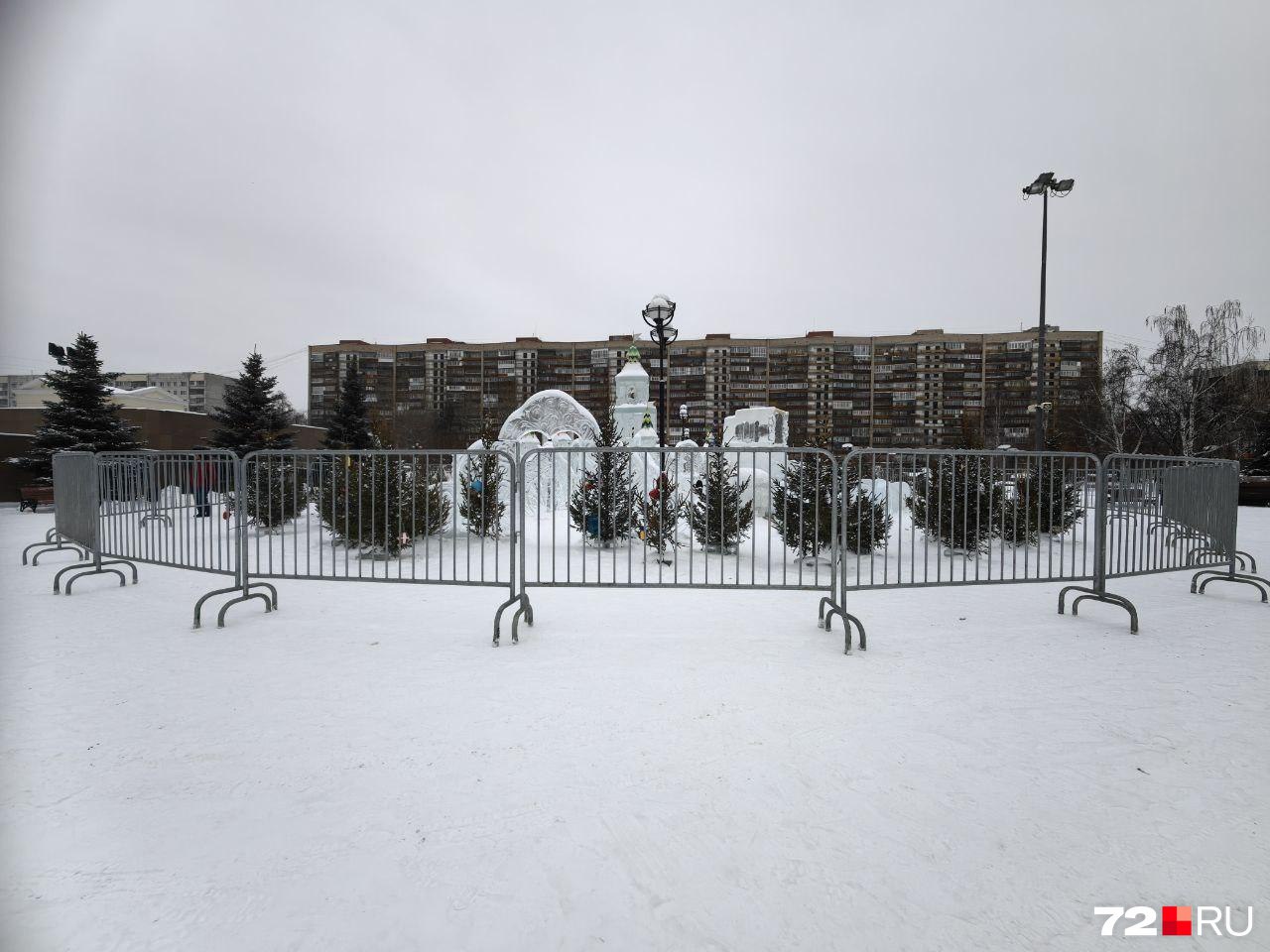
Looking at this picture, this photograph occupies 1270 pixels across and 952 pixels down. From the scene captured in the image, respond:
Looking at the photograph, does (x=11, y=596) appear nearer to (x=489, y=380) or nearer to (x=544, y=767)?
(x=544, y=767)

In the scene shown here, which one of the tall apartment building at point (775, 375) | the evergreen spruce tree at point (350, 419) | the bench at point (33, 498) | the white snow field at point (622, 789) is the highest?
the tall apartment building at point (775, 375)

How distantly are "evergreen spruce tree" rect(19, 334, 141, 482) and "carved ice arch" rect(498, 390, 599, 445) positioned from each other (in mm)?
17066

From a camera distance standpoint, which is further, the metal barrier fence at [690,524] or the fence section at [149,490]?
the fence section at [149,490]

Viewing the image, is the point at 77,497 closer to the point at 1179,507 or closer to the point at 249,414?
the point at 1179,507

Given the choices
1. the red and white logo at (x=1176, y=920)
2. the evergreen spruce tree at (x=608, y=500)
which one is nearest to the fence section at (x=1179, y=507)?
the red and white logo at (x=1176, y=920)

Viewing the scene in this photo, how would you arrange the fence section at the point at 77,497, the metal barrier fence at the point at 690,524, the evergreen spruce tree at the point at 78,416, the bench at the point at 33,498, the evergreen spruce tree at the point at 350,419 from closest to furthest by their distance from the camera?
the metal barrier fence at the point at 690,524 < the fence section at the point at 77,497 < the bench at the point at 33,498 < the evergreen spruce tree at the point at 78,416 < the evergreen spruce tree at the point at 350,419

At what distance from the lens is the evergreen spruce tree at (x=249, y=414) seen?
78.2 feet

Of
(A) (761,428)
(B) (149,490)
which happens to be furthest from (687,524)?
(A) (761,428)

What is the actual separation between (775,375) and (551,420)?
225 ft

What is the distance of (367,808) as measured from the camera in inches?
92.9

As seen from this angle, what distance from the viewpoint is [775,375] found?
7694cm

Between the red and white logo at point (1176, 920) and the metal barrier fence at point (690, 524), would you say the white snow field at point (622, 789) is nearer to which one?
the red and white logo at point (1176, 920)

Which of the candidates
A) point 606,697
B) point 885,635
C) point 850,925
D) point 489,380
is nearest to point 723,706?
point 606,697

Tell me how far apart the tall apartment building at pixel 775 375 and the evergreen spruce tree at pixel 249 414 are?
3930cm
